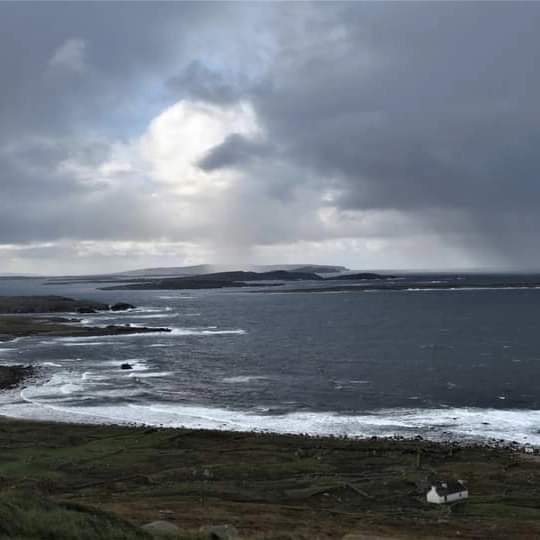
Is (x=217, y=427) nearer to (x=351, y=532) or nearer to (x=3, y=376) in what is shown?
(x=351, y=532)

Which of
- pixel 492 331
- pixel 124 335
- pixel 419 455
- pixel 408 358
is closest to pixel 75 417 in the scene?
pixel 419 455

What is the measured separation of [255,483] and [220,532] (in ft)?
38.8

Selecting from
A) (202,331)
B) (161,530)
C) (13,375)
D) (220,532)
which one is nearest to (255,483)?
(220,532)

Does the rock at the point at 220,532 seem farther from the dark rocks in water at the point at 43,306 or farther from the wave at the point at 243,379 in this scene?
the dark rocks in water at the point at 43,306

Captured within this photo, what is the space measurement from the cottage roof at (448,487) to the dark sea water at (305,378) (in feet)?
47.5

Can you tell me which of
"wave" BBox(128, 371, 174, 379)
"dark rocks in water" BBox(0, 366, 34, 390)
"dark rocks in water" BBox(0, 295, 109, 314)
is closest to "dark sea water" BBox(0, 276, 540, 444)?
"wave" BBox(128, 371, 174, 379)

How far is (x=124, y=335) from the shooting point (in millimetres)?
112500

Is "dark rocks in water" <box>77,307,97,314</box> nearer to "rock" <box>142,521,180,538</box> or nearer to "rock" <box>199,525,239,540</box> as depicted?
"rock" <box>199,525,239,540</box>

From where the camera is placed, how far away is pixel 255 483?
34906mm

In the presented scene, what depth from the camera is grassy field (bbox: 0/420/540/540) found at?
26.7 meters

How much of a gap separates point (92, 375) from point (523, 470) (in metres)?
50.2

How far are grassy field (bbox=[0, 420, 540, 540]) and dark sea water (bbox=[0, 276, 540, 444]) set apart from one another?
6836 mm

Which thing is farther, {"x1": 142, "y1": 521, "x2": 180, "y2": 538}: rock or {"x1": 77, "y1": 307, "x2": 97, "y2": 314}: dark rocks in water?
{"x1": 77, "y1": 307, "x2": 97, "y2": 314}: dark rocks in water

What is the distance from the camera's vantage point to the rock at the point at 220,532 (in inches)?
841
